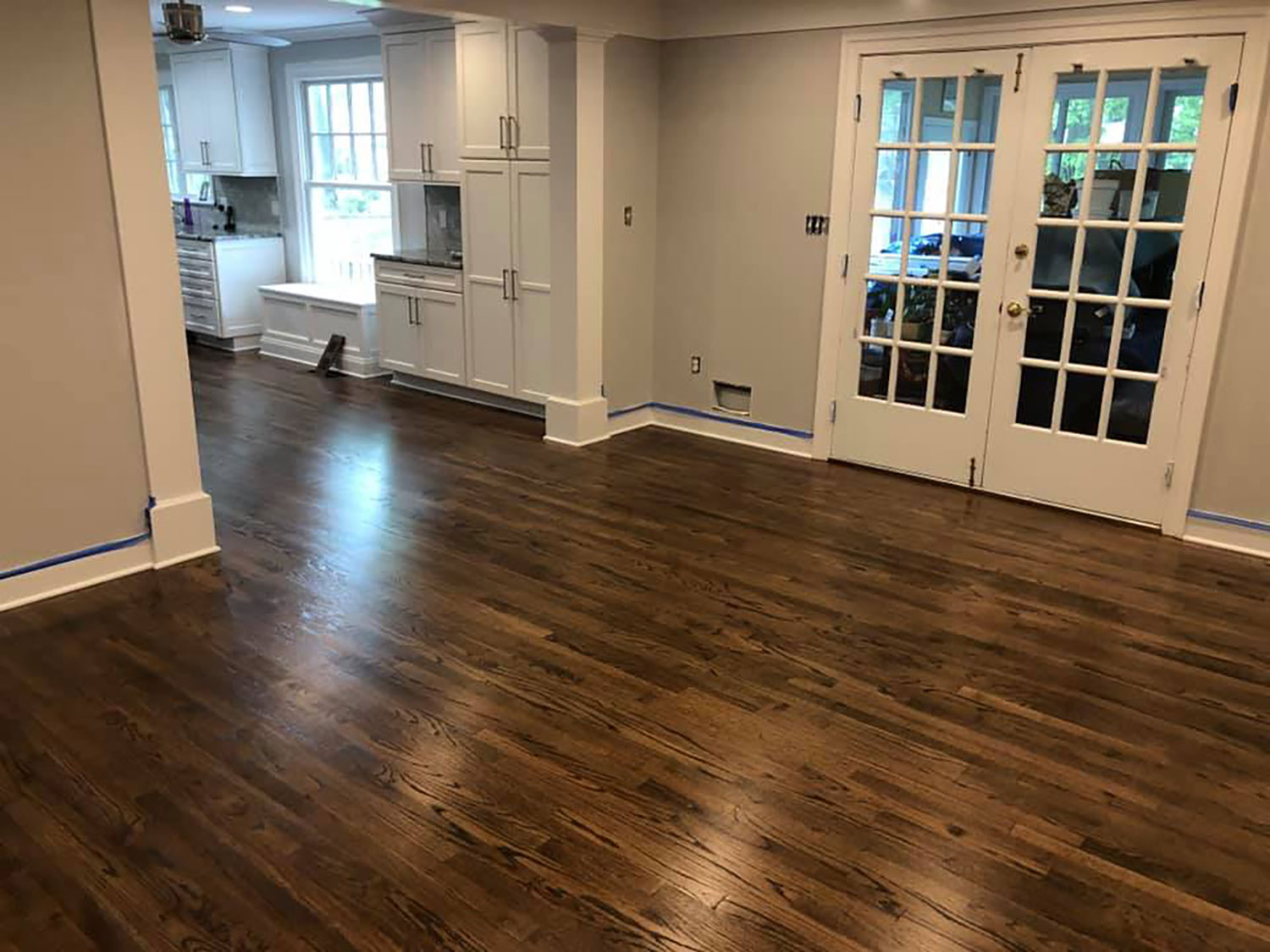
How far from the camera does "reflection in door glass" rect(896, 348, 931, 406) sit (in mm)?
5020

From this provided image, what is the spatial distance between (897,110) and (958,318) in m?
1.04

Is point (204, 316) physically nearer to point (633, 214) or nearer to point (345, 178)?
point (345, 178)

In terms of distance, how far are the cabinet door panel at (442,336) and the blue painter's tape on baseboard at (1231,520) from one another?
4.14 metres

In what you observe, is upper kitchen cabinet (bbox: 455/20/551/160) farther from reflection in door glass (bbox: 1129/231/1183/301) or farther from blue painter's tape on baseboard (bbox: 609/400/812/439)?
reflection in door glass (bbox: 1129/231/1183/301)

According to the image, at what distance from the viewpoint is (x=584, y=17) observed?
16.4 feet

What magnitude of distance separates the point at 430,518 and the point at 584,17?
2596mm

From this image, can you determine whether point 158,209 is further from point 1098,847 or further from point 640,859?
point 1098,847

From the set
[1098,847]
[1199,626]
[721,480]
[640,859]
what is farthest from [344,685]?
[1199,626]

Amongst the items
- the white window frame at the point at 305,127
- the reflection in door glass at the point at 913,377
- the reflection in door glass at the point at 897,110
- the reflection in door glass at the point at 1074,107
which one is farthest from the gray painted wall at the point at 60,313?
the white window frame at the point at 305,127

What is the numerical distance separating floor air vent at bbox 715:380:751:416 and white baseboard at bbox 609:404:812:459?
64mm

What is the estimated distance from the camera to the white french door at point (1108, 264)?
13.4ft

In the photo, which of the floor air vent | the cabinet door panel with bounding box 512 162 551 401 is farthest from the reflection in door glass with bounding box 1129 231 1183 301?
the cabinet door panel with bounding box 512 162 551 401

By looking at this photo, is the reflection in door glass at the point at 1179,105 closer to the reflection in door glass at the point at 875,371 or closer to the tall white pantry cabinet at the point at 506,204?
the reflection in door glass at the point at 875,371

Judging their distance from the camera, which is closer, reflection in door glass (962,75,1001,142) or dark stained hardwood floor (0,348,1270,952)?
dark stained hardwood floor (0,348,1270,952)
